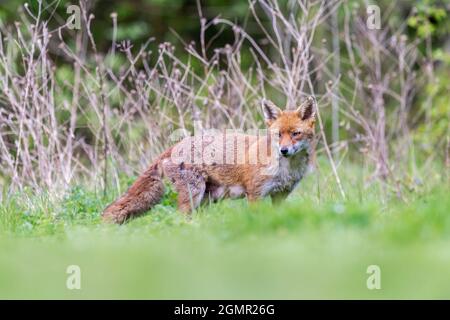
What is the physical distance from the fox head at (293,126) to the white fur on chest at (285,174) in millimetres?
156

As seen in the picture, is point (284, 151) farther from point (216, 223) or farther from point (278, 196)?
point (216, 223)

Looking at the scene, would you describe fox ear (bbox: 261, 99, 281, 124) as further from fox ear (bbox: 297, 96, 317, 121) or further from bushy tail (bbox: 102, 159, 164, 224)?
bushy tail (bbox: 102, 159, 164, 224)

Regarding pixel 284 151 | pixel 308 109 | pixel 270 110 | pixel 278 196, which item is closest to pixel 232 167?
pixel 278 196

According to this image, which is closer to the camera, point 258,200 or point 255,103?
point 258,200

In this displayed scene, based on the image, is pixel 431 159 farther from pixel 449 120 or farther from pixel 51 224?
pixel 51 224

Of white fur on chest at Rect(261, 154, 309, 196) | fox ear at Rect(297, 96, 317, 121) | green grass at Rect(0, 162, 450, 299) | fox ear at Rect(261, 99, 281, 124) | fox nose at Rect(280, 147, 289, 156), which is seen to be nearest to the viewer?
green grass at Rect(0, 162, 450, 299)

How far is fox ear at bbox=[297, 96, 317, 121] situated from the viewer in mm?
8906

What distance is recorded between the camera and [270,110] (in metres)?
9.14

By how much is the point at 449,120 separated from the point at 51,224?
735cm

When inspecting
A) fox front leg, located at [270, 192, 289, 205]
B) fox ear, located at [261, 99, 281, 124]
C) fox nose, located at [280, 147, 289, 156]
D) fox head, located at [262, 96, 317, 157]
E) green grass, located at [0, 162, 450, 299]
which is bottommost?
green grass, located at [0, 162, 450, 299]

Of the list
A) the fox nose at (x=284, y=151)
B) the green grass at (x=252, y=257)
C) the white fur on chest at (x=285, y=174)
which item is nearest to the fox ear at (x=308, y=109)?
the white fur on chest at (x=285, y=174)

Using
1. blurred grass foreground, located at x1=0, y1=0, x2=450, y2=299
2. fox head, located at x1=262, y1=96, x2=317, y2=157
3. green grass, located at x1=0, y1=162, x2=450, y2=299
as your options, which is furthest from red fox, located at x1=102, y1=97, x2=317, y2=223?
green grass, located at x1=0, y1=162, x2=450, y2=299

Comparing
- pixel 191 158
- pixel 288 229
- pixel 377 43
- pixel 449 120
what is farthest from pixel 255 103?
pixel 288 229
